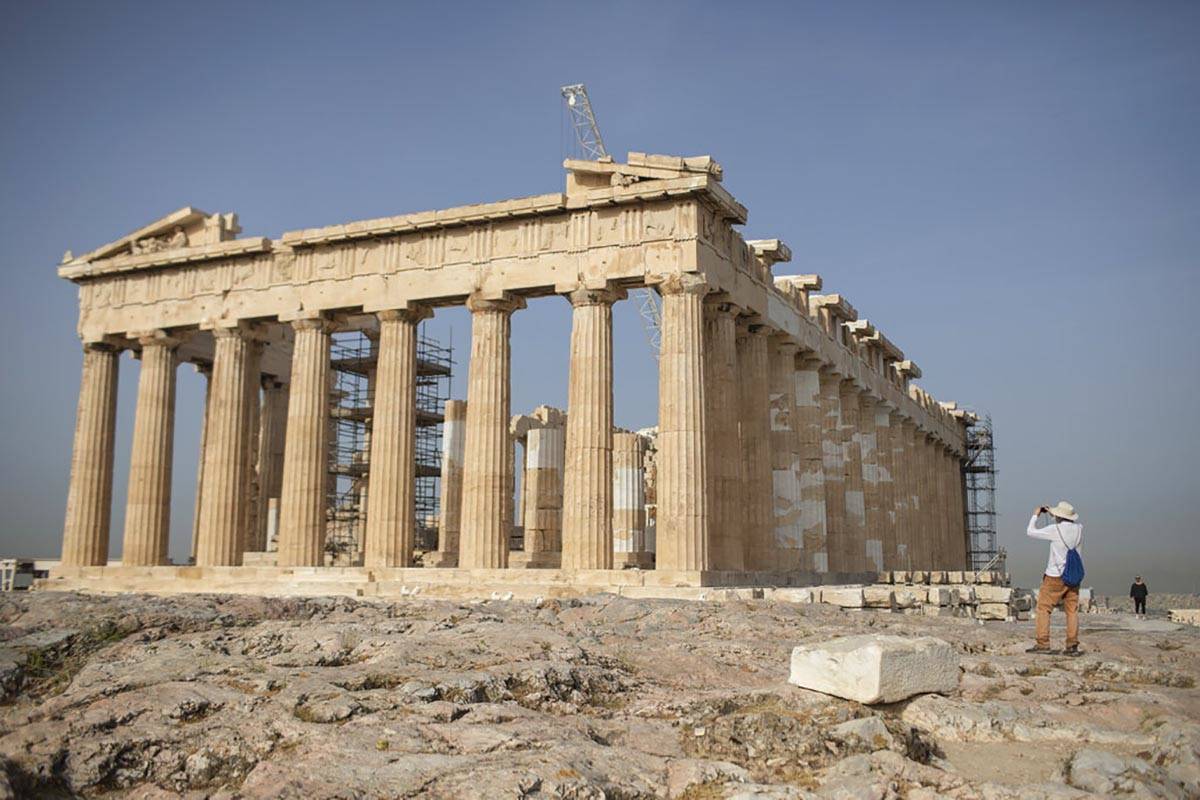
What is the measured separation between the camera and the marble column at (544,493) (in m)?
36.2

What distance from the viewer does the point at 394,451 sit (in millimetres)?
28859

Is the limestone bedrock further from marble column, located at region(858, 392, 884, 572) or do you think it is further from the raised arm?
marble column, located at region(858, 392, 884, 572)

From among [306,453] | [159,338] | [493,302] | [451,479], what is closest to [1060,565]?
[493,302]

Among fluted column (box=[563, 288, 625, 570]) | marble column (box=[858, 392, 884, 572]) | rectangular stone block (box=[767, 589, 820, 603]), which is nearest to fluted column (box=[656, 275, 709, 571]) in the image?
fluted column (box=[563, 288, 625, 570])

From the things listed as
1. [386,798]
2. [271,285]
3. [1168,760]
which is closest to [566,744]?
[386,798]

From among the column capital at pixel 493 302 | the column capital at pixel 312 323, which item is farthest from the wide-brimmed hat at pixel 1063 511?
the column capital at pixel 312 323

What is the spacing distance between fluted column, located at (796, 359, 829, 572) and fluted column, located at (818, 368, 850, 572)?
1.00 meters

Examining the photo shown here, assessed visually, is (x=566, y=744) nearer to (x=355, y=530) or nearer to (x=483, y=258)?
(x=483, y=258)

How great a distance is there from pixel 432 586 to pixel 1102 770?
737 inches

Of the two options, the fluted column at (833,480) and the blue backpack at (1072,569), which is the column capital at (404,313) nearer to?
the fluted column at (833,480)

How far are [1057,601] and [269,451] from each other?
110 ft

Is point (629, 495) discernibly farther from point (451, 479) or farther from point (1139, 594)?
point (1139, 594)

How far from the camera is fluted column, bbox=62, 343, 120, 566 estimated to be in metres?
33.2

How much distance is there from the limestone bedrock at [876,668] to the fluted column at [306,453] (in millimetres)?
21899
